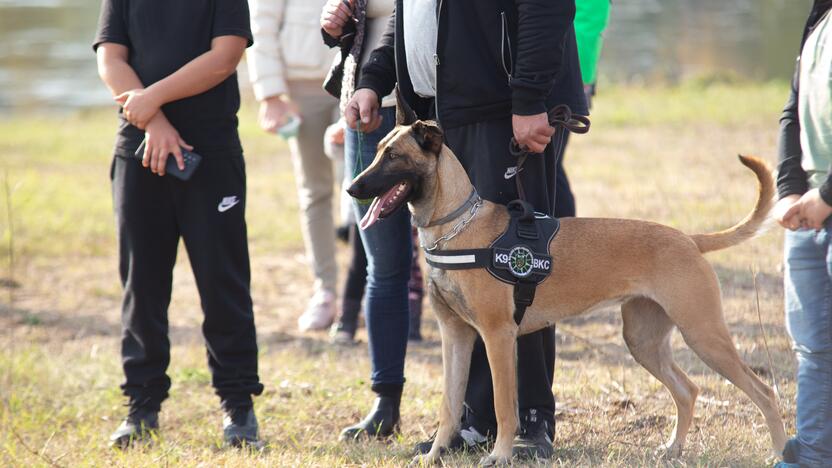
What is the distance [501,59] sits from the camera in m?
3.82

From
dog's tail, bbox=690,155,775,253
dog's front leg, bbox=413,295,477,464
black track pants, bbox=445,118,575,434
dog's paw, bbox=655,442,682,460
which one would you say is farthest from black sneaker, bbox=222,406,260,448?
dog's tail, bbox=690,155,775,253

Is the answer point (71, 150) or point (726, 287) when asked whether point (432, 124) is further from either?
point (71, 150)

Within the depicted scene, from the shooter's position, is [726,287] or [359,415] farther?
[726,287]

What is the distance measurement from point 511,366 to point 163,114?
→ 6.41ft

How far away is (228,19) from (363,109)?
2.88 feet

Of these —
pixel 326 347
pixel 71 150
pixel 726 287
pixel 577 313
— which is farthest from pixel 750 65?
pixel 577 313

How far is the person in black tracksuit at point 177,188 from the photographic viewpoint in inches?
177

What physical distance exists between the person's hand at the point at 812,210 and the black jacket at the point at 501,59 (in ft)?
3.28

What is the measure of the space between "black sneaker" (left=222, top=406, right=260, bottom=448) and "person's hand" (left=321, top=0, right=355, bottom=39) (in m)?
1.83

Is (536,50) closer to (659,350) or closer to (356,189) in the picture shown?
(356,189)

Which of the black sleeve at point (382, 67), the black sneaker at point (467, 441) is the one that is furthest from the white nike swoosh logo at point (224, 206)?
the black sneaker at point (467, 441)

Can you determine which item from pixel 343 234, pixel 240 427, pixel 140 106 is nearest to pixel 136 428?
pixel 240 427

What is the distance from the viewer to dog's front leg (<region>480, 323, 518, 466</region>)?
3889mm

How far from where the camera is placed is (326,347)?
646 cm
